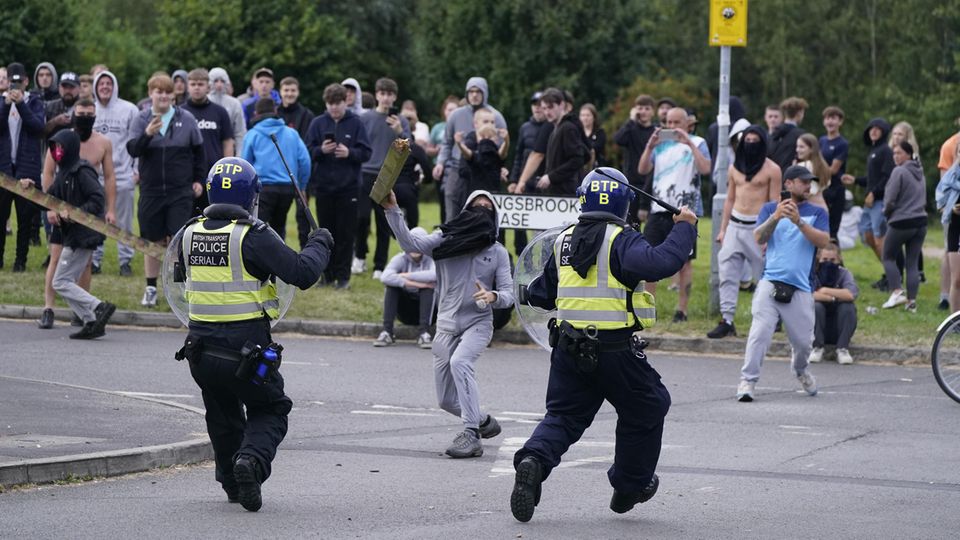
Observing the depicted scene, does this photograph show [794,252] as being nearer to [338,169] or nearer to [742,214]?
[742,214]

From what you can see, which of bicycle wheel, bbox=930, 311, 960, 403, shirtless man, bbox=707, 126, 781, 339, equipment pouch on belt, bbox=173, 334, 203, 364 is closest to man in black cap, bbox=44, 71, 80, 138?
shirtless man, bbox=707, 126, 781, 339

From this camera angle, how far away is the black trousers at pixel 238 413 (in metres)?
8.34

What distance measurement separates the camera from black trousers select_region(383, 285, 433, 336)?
15930 mm

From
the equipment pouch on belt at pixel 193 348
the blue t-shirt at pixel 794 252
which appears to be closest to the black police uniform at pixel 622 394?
the equipment pouch on belt at pixel 193 348

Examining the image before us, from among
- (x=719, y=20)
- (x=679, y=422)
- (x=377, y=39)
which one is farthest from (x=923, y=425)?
(x=377, y=39)

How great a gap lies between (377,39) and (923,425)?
193 ft

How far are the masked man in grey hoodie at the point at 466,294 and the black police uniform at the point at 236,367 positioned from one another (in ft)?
6.91

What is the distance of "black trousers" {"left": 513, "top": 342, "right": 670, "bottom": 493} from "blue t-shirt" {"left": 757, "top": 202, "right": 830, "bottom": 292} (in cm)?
476

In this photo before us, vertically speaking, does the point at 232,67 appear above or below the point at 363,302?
above

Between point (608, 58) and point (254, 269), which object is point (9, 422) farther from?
point (608, 58)

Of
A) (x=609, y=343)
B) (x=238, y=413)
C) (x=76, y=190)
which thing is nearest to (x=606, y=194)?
(x=609, y=343)

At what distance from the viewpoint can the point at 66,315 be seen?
16.7 metres

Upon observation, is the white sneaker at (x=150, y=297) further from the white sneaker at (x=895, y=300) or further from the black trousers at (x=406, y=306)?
the white sneaker at (x=895, y=300)

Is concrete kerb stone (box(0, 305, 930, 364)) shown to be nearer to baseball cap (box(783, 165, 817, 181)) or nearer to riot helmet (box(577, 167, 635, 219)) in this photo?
baseball cap (box(783, 165, 817, 181))
